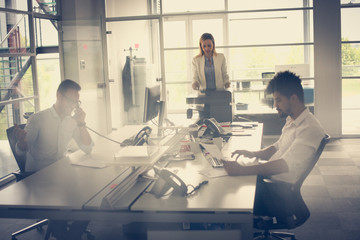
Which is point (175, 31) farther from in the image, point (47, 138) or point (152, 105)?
point (47, 138)

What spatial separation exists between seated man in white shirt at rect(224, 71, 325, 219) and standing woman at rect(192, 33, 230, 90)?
112 inches

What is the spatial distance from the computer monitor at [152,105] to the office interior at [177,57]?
1807 mm

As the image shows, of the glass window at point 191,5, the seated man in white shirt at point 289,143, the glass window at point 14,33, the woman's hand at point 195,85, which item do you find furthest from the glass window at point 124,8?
the seated man in white shirt at point 289,143

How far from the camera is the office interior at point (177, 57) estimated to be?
5727mm

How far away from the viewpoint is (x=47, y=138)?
3645 millimetres

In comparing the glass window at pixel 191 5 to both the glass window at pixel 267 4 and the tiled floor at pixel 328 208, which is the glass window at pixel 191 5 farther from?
the tiled floor at pixel 328 208

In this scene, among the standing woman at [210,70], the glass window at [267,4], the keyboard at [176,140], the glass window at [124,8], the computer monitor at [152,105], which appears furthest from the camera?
the glass window at [124,8]

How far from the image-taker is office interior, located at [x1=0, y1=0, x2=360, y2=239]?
5727 mm

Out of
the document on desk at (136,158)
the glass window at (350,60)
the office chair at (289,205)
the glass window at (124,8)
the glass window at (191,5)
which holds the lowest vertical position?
the office chair at (289,205)

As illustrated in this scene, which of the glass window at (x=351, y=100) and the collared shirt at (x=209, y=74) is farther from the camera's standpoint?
the glass window at (x=351, y=100)

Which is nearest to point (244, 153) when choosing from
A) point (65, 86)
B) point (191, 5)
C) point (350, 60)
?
point (65, 86)

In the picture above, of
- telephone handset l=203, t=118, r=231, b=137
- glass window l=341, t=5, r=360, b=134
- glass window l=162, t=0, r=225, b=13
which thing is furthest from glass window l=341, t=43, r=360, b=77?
telephone handset l=203, t=118, r=231, b=137

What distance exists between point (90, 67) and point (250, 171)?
489cm

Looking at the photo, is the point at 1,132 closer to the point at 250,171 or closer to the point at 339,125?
the point at 250,171
